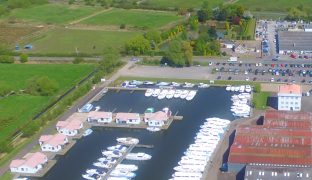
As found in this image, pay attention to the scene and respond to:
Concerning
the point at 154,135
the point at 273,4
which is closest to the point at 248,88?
the point at 154,135

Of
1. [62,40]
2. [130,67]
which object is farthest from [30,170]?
[62,40]

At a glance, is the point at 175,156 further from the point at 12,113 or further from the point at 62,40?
the point at 62,40

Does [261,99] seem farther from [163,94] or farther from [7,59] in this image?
[7,59]

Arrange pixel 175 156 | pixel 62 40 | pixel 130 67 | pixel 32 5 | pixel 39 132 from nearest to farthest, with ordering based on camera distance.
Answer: pixel 175 156
pixel 39 132
pixel 130 67
pixel 62 40
pixel 32 5

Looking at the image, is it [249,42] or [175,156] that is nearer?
[175,156]

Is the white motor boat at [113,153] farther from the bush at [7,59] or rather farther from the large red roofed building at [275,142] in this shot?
the bush at [7,59]
